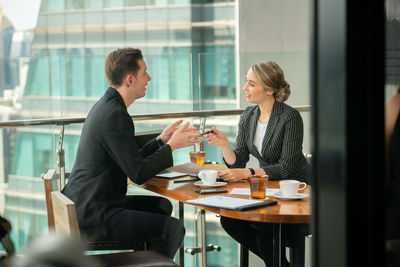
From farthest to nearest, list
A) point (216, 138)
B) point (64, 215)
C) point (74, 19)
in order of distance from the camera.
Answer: point (74, 19)
point (216, 138)
point (64, 215)

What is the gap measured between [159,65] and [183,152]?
59cm

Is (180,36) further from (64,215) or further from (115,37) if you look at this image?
(64,215)

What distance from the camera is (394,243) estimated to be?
76 cm

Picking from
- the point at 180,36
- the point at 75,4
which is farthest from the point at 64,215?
the point at 75,4

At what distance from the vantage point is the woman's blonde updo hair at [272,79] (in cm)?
250

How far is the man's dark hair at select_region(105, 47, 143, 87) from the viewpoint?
2.17 meters

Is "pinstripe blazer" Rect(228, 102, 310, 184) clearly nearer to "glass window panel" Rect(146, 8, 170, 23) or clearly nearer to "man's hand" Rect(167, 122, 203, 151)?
"man's hand" Rect(167, 122, 203, 151)

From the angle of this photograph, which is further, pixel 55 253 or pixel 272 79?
pixel 272 79

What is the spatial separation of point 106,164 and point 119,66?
403 millimetres

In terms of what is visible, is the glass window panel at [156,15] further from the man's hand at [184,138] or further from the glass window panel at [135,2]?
the man's hand at [184,138]

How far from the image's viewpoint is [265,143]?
2416 millimetres

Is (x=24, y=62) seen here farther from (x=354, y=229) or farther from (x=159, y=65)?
(x=354, y=229)

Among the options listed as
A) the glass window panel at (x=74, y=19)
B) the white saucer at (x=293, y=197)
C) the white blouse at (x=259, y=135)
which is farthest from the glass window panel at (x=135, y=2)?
the white saucer at (x=293, y=197)

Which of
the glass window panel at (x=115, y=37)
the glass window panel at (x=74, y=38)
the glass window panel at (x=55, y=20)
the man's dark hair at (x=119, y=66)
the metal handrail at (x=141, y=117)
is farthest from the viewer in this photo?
the glass window panel at (x=74, y=38)
